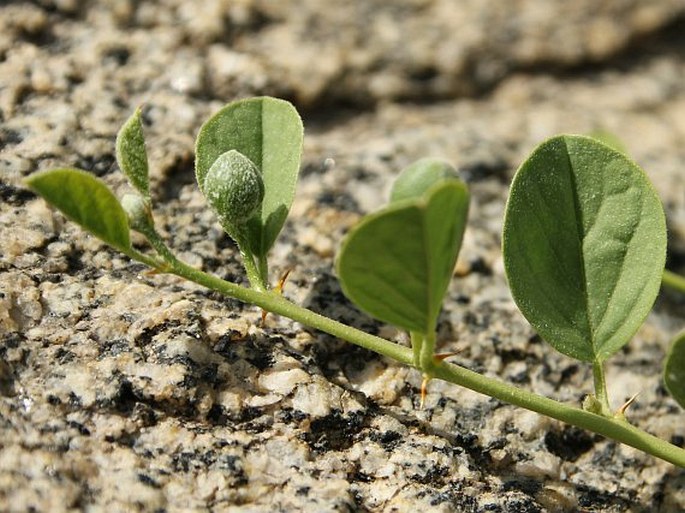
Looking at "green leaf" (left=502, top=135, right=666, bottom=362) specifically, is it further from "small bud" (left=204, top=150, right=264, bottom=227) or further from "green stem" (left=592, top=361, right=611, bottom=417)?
"small bud" (left=204, top=150, right=264, bottom=227)

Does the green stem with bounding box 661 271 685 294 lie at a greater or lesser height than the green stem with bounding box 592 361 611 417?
lesser

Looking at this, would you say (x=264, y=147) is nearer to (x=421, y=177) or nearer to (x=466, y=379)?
(x=421, y=177)

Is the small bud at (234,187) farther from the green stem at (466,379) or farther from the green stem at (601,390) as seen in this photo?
the green stem at (601,390)

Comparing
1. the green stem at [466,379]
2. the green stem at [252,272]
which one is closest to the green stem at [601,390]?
the green stem at [466,379]

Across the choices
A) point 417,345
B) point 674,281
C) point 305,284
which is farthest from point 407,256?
point 674,281

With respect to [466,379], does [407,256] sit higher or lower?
higher

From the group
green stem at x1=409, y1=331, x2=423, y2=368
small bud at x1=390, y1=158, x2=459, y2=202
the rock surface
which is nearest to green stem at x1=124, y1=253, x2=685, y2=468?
green stem at x1=409, y1=331, x2=423, y2=368

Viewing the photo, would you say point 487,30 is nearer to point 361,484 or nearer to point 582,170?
point 582,170
